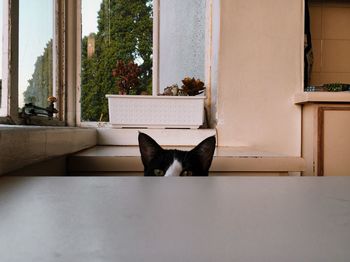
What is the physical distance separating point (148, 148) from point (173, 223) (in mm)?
883

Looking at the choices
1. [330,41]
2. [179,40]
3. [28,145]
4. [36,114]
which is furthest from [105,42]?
[28,145]

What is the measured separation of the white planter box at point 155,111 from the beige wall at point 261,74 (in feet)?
0.40

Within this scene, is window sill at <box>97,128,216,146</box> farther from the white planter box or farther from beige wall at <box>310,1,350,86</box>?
beige wall at <box>310,1,350,86</box>

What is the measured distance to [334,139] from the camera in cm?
157

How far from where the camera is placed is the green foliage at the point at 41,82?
4.47 ft

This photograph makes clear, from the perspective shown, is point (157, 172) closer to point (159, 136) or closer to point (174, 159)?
point (174, 159)

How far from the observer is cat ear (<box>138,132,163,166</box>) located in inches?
44.0

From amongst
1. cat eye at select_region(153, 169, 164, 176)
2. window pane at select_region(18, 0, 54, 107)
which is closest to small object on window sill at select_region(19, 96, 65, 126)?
window pane at select_region(18, 0, 54, 107)

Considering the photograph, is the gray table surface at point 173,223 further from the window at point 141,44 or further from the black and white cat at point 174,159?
the window at point 141,44

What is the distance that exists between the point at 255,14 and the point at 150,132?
2.33 ft

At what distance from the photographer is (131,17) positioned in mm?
1984

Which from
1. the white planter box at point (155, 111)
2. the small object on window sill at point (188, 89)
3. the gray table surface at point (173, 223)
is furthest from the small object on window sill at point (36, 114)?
the gray table surface at point (173, 223)

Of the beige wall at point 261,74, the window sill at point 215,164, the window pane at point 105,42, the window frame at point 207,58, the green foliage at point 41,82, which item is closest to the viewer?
the window sill at point 215,164

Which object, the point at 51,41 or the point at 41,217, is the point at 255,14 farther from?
the point at 41,217
